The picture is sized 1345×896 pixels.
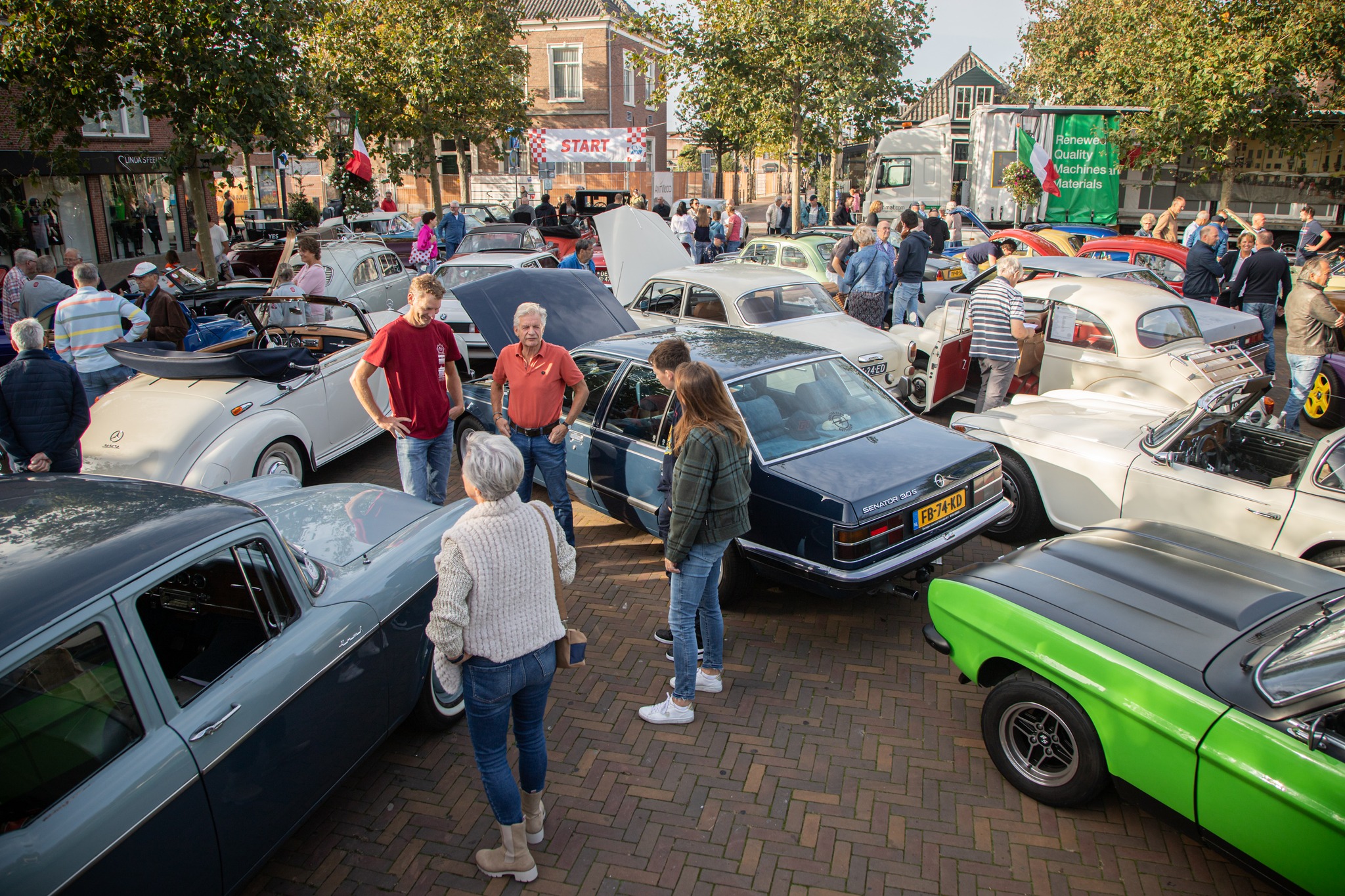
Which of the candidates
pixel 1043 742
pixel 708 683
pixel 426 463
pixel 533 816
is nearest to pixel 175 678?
pixel 533 816

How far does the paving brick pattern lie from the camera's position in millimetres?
3195

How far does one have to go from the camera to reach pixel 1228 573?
145 inches

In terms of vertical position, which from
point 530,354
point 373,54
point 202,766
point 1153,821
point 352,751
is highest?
point 373,54

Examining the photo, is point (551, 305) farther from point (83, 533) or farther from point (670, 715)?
point (83, 533)

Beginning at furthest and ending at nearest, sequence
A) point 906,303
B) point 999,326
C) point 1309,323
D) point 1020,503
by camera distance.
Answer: point 906,303
point 1309,323
point 999,326
point 1020,503

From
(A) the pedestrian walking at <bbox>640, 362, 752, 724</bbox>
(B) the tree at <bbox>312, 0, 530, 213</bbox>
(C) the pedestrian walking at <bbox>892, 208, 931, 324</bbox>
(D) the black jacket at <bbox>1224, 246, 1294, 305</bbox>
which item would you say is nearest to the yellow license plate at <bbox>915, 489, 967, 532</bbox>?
(A) the pedestrian walking at <bbox>640, 362, 752, 724</bbox>

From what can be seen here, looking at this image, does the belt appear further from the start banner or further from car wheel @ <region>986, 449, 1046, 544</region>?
the start banner

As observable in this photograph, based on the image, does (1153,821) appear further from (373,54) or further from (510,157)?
(510,157)

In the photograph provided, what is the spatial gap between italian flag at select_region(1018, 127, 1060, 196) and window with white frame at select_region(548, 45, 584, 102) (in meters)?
24.1

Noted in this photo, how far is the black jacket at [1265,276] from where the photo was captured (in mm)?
9211

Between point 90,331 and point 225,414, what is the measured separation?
6.75ft

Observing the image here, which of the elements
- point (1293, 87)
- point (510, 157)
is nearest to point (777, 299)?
point (1293, 87)

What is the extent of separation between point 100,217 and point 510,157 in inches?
766

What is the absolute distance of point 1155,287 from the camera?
8.22 metres
